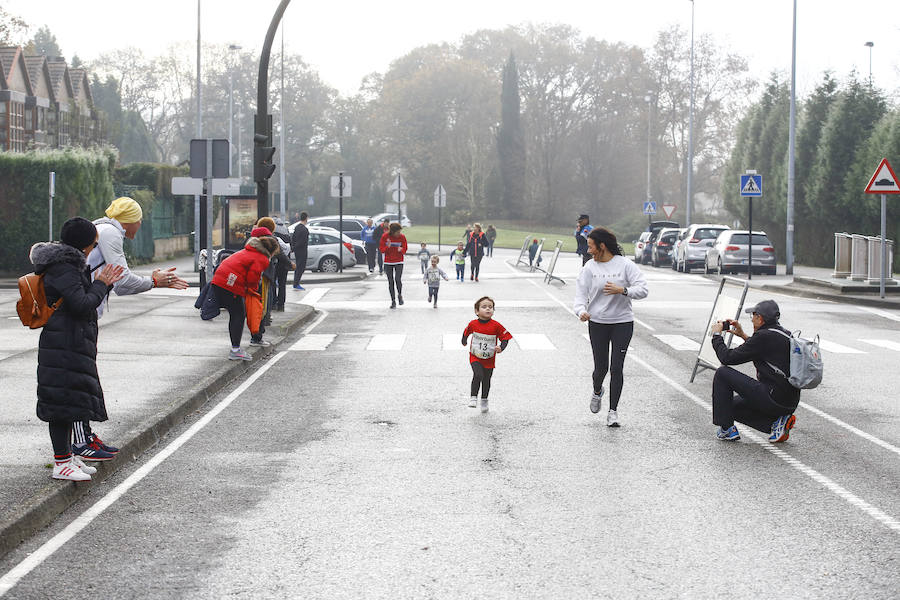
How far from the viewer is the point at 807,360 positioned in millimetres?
9328

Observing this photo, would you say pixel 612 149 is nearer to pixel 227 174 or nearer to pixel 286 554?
pixel 227 174

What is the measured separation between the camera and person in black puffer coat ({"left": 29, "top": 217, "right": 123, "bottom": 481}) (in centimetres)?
721

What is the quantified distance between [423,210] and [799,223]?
183 ft

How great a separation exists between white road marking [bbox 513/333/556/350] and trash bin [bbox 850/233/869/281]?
13201 millimetres

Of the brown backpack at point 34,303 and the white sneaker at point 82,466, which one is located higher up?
the brown backpack at point 34,303

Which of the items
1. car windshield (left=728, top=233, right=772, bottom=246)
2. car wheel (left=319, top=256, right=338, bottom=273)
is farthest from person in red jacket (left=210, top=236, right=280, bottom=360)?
car windshield (left=728, top=233, right=772, bottom=246)

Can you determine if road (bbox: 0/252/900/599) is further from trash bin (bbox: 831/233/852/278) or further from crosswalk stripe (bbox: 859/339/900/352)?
trash bin (bbox: 831/233/852/278)

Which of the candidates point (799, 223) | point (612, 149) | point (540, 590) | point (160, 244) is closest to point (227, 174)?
point (540, 590)

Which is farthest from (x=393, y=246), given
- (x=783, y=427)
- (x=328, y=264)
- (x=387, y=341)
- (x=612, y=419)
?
(x=328, y=264)

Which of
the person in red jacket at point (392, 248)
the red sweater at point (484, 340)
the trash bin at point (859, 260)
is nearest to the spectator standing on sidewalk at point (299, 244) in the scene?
the person in red jacket at point (392, 248)

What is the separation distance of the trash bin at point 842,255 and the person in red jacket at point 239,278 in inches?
793

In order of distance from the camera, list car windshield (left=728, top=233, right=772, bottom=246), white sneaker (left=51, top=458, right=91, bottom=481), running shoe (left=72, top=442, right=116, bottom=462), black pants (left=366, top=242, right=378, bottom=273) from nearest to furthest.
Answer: white sneaker (left=51, top=458, right=91, bottom=481), running shoe (left=72, top=442, right=116, bottom=462), car windshield (left=728, top=233, right=772, bottom=246), black pants (left=366, top=242, right=378, bottom=273)

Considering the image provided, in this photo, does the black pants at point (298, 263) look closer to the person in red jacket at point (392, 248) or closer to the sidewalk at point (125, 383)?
the person in red jacket at point (392, 248)

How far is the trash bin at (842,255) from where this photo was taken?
102 feet
